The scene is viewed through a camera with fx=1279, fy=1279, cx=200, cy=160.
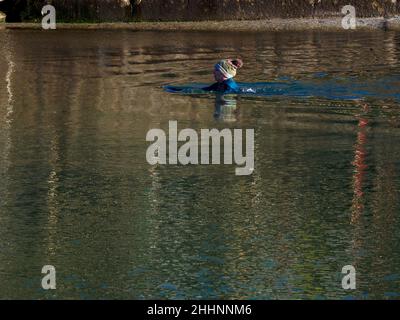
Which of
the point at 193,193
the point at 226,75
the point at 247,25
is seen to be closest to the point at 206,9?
the point at 247,25

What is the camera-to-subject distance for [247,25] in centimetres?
2742

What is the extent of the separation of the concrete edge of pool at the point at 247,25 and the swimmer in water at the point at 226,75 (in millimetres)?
Result: 10248

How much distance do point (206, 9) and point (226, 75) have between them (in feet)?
38.1

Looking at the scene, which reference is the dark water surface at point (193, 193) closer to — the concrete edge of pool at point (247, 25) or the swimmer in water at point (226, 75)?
the swimmer in water at point (226, 75)

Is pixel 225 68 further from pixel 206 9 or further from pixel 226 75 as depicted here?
pixel 206 9

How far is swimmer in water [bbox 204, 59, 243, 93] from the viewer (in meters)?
16.7

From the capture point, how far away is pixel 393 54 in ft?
71.5

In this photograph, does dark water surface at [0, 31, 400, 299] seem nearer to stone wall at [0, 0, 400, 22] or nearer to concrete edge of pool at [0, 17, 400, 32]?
concrete edge of pool at [0, 17, 400, 32]

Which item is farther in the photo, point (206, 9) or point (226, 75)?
point (206, 9)

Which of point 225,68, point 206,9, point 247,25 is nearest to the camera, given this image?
point 225,68

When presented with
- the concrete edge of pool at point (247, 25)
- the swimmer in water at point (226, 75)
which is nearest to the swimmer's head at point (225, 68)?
the swimmer in water at point (226, 75)

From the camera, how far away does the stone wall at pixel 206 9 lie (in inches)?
1105

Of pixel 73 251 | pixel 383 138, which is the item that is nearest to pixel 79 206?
pixel 73 251

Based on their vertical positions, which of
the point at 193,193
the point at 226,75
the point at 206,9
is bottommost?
the point at 193,193
